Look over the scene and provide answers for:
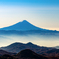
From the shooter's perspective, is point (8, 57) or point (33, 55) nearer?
point (8, 57)

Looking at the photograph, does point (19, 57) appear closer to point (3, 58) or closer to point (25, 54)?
point (25, 54)

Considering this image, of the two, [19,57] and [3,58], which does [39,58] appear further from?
[3,58]

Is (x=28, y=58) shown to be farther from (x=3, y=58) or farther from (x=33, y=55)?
(x=3, y=58)

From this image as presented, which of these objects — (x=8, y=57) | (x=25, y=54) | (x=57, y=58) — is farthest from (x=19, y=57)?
→ (x=57, y=58)

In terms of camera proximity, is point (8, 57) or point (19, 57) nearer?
point (8, 57)

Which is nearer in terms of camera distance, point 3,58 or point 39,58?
point 3,58

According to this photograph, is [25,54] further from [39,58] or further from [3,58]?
[3,58]

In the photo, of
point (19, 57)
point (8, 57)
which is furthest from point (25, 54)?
point (8, 57)
